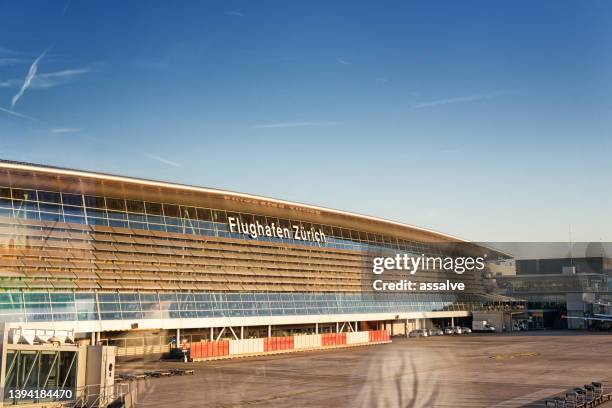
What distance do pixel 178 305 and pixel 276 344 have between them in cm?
1207

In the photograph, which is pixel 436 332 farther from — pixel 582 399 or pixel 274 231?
pixel 582 399

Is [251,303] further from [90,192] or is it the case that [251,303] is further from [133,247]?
[90,192]

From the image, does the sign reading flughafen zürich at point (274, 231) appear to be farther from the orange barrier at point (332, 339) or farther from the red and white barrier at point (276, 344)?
the red and white barrier at point (276, 344)

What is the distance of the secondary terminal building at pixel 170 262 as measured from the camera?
216 feet

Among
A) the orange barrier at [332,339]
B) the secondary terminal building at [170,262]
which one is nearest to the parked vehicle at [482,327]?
the secondary terminal building at [170,262]

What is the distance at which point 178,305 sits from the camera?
77500mm

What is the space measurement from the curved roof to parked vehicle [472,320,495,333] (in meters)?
32.5

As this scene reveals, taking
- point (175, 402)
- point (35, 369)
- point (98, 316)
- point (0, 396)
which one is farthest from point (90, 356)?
point (98, 316)

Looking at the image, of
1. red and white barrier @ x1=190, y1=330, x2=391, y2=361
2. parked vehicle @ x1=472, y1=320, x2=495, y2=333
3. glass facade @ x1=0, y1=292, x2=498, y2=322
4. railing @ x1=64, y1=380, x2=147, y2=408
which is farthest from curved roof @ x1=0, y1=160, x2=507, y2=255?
railing @ x1=64, y1=380, x2=147, y2=408

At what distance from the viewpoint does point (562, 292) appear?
15875 cm

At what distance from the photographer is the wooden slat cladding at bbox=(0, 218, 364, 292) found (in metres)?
65.1

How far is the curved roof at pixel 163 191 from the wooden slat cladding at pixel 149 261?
4094 mm

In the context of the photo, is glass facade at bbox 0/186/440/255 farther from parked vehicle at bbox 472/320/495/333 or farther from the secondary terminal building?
parked vehicle at bbox 472/320/495/333

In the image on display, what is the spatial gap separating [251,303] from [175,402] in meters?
50.1
